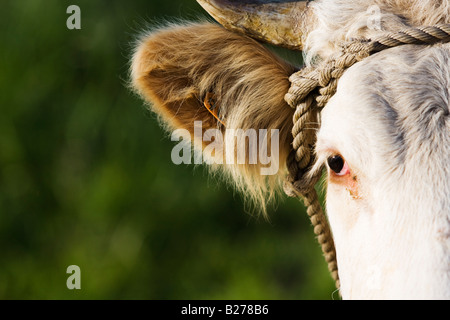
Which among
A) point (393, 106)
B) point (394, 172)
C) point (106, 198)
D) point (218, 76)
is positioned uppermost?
point (106, 198)

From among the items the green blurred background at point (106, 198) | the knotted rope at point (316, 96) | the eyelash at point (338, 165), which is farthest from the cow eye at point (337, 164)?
the green blurred background at point (106, 198)

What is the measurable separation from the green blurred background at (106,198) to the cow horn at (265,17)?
13.3 feet

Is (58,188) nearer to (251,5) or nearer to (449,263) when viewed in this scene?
(251,5)

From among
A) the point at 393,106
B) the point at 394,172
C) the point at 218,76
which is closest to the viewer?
the point at 394,172

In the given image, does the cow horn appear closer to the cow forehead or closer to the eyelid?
the cow forehead

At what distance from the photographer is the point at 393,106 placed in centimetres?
218

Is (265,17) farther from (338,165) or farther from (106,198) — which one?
(106,198)

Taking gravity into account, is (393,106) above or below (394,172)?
above

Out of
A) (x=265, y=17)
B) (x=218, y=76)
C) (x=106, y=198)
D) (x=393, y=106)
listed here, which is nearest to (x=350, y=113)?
(x=393, y=106)

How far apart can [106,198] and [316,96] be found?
471 centimetres

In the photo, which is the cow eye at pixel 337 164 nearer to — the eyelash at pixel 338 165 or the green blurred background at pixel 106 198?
the eyelash at pixel 338 165

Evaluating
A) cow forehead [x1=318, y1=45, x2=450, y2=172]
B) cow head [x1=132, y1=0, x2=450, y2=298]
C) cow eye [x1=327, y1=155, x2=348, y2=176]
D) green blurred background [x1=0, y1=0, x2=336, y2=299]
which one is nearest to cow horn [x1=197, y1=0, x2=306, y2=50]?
cow head [x1=132, y1=0, x2=450, y2=298]

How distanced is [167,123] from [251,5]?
0.73 meters

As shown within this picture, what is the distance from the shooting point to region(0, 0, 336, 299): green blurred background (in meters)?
6.80
